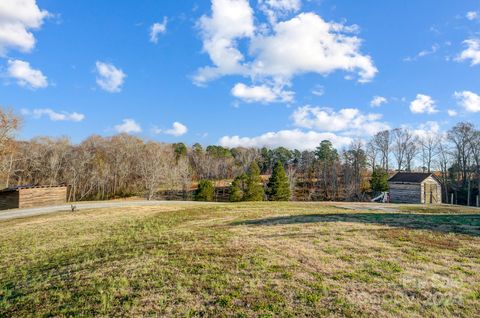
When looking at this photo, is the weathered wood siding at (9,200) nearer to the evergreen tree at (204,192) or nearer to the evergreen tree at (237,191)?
the evergreen tree at (204,192)

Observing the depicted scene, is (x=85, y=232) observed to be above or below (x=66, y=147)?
below

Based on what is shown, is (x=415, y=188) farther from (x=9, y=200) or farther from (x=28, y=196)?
(x=9, y=200)

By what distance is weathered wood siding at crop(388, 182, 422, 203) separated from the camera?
3503 cm

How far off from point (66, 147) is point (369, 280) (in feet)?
205

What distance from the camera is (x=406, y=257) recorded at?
741 cm

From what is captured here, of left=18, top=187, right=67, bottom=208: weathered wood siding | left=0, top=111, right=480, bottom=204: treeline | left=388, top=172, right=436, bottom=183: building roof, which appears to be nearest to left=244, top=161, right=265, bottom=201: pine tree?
left=0, top=111, right=480, bottom=204: treeline

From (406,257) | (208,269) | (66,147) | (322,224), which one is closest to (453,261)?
(406,257)

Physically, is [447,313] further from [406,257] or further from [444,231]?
[444,231]

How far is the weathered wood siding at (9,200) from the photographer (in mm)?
26406

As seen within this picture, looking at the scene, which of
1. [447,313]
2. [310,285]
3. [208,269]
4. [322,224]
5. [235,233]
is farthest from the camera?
[322,224]

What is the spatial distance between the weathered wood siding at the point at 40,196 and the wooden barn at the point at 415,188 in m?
38.2

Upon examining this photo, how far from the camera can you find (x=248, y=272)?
629 centimetres

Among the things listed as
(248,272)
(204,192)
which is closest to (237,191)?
(204,192)

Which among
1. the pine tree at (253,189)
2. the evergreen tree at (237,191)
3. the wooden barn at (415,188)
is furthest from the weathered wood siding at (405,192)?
the evergreen tree at (237,191)
